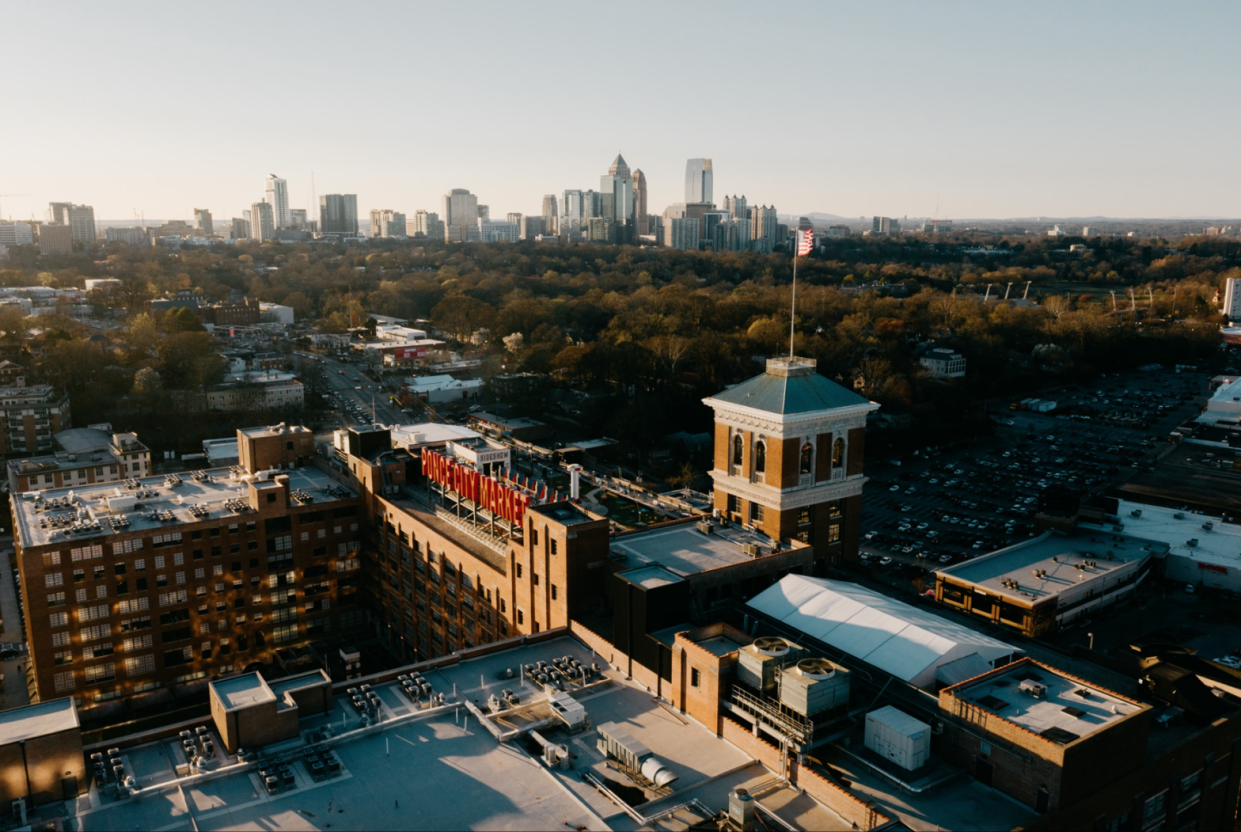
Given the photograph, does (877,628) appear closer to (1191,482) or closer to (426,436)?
(426,436)

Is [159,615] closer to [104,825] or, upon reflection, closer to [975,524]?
[104,825]

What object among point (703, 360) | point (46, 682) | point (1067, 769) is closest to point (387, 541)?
point (46, 682)

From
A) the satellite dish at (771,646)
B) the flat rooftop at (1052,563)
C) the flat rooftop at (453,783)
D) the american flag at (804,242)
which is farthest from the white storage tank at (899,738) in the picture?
the flat rooftop at (1052,563)

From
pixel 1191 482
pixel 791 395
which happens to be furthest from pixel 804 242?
pixel 1191 482

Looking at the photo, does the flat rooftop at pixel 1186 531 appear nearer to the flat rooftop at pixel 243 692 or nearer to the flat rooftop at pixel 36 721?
the flat rooftop at pixel 243 692

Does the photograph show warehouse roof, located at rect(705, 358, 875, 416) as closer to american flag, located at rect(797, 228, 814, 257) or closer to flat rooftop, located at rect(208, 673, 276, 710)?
american flag, located at rect(797, 228, 814, 257)
